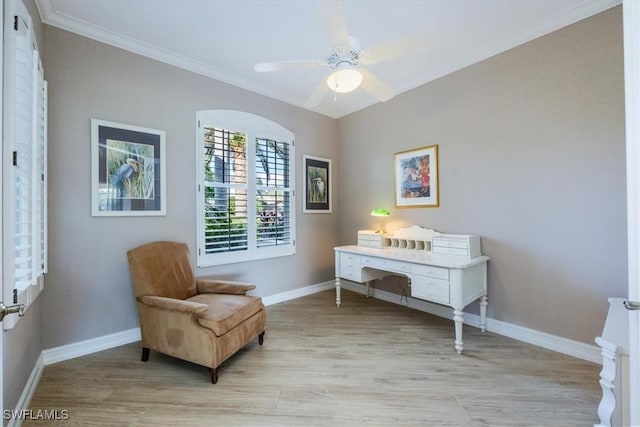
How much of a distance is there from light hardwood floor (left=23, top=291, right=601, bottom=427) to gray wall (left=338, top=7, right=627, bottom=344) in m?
0.57

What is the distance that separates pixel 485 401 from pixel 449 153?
7.49 feet

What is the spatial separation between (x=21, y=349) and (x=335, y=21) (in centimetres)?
276

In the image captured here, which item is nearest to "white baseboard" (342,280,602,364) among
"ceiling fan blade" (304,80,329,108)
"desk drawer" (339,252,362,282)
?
"desk drawer" (339,252,362,282)

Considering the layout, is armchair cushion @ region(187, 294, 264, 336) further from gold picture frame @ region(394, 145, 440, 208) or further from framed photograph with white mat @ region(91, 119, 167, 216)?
gold picture frame @ region(394, 145, 440, 208)

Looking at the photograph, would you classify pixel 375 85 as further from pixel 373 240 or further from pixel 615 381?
pixel 615 381

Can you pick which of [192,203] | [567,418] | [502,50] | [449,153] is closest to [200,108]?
[192,203]

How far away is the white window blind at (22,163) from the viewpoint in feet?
3.84

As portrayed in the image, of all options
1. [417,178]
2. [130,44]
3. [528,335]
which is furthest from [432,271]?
[130,44]

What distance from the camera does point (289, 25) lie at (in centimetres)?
228

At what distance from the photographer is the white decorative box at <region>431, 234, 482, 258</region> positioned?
262cm

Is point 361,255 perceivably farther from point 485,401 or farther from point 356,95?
point 356,95

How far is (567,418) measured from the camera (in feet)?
5.19

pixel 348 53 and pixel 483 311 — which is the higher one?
pixel 348 53
